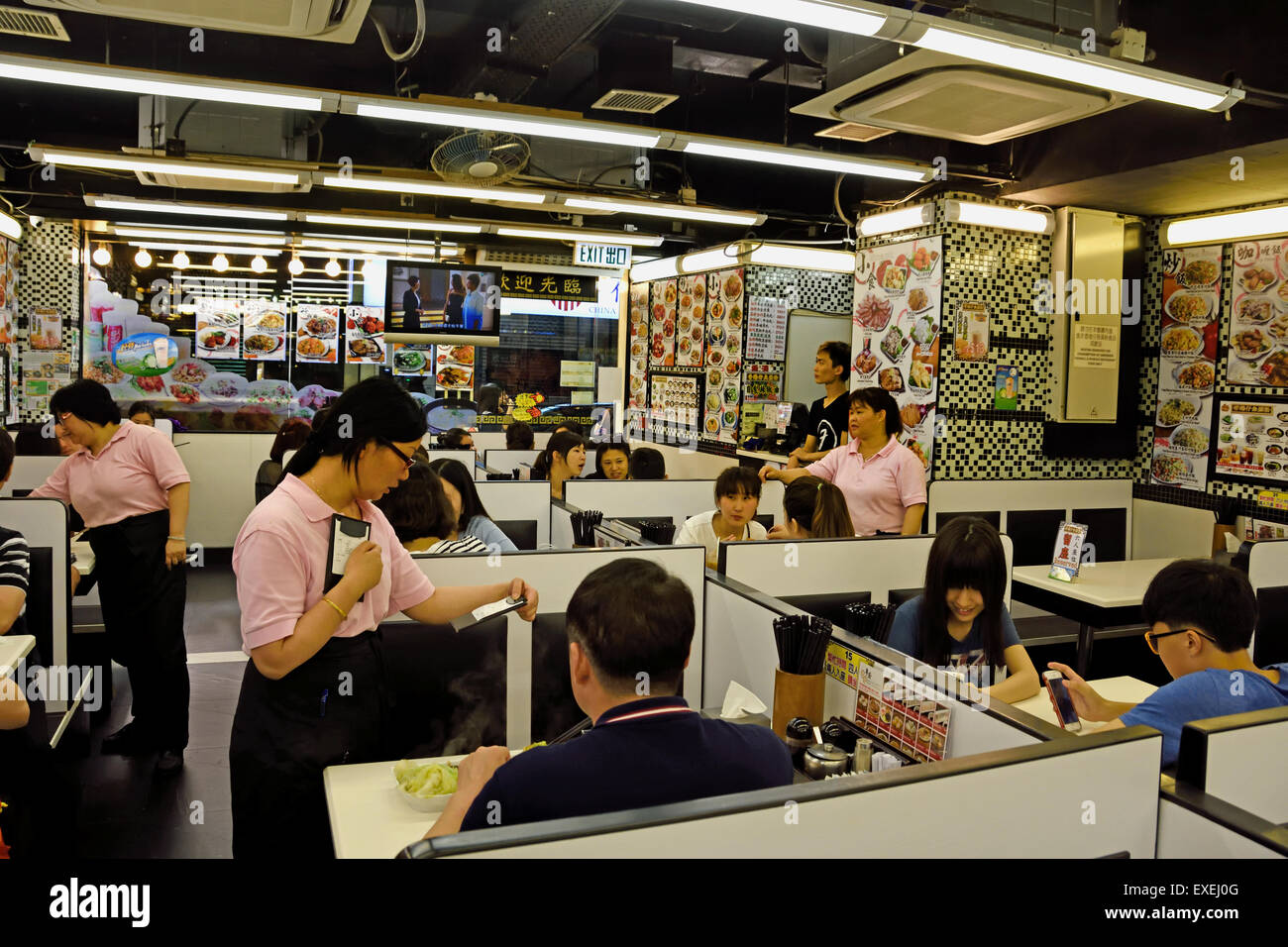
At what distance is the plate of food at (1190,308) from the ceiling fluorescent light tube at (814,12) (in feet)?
16.3

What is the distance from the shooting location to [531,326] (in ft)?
44.1

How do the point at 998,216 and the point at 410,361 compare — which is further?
the point at 410,361

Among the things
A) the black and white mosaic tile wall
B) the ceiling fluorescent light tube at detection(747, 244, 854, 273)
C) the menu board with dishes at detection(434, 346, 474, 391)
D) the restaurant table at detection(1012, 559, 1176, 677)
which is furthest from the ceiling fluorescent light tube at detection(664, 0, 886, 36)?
the menu board with dishes at detection(434, 346, 474, 391)

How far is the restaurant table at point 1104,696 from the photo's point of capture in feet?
10.1

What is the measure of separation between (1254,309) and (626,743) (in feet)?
21.8

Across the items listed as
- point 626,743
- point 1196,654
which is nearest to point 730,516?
point 1196,654

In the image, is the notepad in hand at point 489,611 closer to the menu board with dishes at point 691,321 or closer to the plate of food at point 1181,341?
the plate of food at point 1181,341

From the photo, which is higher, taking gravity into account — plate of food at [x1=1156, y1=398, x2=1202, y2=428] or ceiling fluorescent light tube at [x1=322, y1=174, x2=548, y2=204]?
ceiling fluorescent light tube at [x1=322, y1=174, x2=548, y2=204]

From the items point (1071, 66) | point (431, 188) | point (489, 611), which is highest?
point (431, 188)

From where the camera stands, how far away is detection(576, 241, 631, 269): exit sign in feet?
31.2

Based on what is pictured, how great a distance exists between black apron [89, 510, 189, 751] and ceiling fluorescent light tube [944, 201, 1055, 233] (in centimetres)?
532

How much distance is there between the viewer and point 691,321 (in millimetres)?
10727

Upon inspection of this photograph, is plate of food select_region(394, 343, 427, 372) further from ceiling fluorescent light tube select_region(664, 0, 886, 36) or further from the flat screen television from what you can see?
ceiling fluorescent light tube select_region(664, 0, 886, 36)

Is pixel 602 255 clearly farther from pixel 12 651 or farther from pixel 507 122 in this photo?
pixel 12 651
